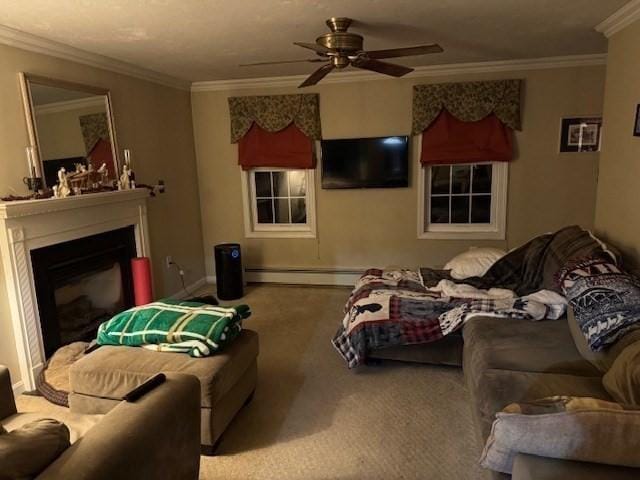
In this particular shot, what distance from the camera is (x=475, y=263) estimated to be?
3.53 m

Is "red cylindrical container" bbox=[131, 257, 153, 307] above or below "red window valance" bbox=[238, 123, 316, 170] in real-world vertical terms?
below

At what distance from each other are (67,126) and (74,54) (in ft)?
1.89

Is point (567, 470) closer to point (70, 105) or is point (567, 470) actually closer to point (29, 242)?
point (29, 242)

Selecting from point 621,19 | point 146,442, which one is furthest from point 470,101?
point 146,442

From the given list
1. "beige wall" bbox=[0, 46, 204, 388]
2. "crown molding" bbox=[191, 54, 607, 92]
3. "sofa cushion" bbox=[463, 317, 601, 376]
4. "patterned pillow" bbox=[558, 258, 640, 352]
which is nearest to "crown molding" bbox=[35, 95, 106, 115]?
"beige wall" bbox=[0, 46, 204, 388]

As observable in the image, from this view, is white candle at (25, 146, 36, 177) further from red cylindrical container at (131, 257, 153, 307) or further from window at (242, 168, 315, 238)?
window at (242, 168, 315, 238)

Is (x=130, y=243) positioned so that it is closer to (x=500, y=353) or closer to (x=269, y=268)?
(x=269, y=268)

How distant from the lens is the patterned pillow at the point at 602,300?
6.46 ft

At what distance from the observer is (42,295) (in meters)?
3.01

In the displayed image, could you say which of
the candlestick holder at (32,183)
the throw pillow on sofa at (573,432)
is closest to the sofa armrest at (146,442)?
the throw pillow on sofa at (573,432)

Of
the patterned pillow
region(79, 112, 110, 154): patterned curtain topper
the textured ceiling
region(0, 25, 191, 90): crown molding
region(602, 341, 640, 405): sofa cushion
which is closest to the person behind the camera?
region(602, 341, 640, 405): sofa cushion

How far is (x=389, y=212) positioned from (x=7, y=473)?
412 centimetres

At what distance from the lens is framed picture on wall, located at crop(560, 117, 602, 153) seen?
4258 millimetres

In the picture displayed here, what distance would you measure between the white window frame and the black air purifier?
2052 millimetres
